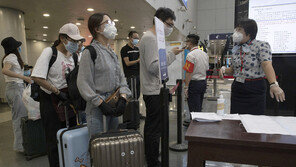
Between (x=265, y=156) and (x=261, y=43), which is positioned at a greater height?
(x=261, y=43)

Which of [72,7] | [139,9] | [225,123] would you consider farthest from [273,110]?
[72,7]

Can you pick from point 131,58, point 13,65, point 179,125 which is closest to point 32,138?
point 13,65

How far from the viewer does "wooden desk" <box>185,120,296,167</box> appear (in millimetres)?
864

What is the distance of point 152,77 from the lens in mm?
1993

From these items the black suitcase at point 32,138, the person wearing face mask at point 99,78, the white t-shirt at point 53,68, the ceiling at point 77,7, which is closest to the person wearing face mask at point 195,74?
the person wearing face mask at point 99,78

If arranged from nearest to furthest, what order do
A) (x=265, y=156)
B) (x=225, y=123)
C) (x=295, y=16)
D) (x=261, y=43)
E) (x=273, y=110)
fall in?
(x=265, y=156) → (x=225, y=123) → (x=261, y=43) → (x=295, y=16) → (x=273, y=110)

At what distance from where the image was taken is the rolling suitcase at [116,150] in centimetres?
132

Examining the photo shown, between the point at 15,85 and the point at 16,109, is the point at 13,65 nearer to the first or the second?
the point at 15,85

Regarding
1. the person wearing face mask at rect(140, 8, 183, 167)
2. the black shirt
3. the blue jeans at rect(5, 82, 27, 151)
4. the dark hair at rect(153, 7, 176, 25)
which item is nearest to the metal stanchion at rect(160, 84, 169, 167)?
the person wearing face mask at rect(140, 8, 183, 167)

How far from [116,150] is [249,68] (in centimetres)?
146

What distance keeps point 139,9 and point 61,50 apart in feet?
18.0

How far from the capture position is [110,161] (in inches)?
52.3

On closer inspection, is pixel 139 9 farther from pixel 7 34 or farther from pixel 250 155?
pixel 250 155

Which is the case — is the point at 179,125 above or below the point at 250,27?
below
